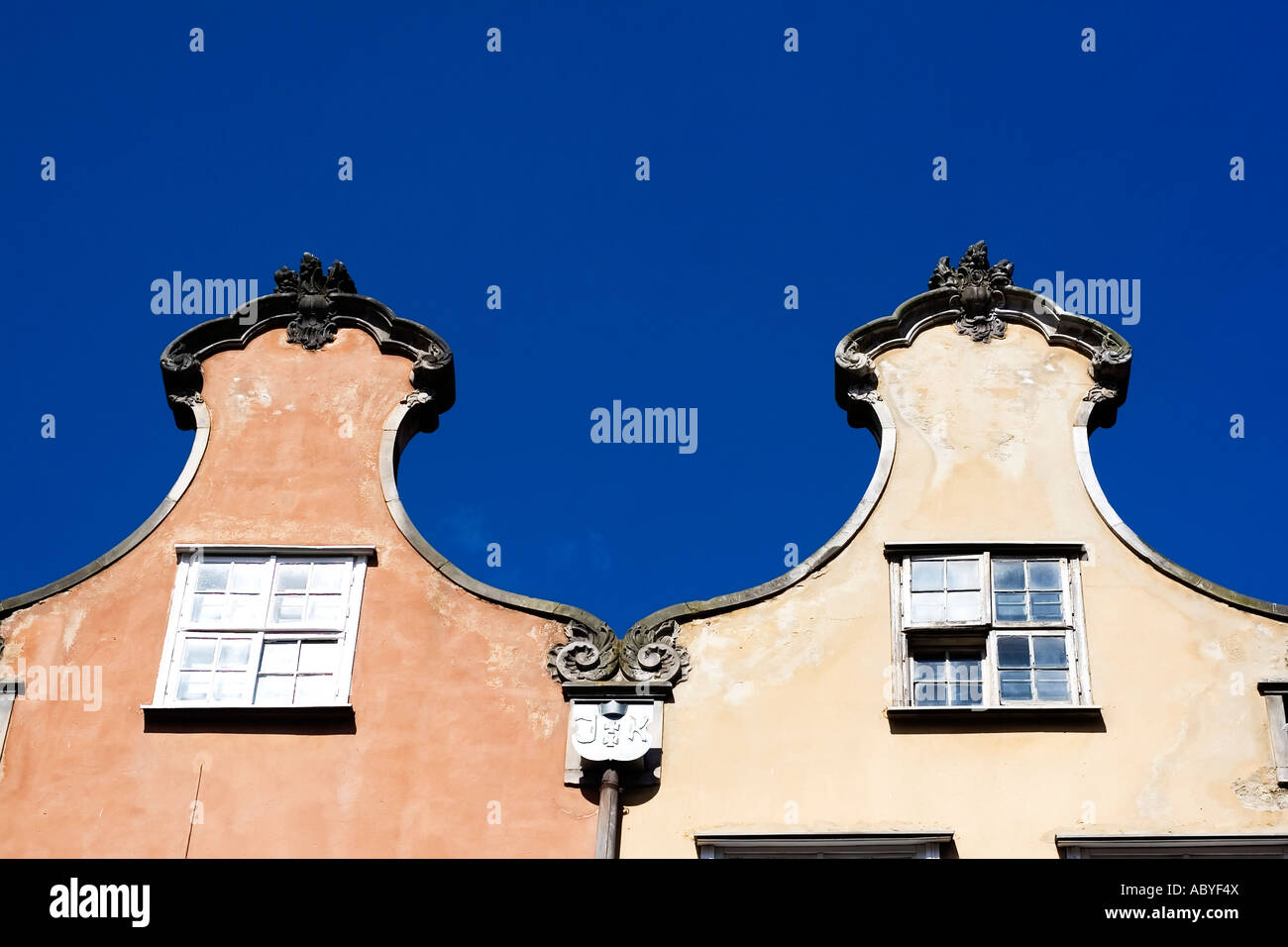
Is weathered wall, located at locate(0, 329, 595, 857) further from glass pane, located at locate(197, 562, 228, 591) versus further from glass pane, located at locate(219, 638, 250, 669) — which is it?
glass pane, located at locate(219, 638, 250, 669)

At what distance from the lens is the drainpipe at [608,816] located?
16625 mm

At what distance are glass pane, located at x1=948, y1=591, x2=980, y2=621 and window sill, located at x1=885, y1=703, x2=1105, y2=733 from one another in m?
1.03

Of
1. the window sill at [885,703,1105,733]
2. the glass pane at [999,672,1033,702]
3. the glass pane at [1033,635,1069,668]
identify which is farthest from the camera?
the glass pane at [1033,635,1069,668]

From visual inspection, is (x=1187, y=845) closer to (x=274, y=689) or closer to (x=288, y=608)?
(x=274, y=689)

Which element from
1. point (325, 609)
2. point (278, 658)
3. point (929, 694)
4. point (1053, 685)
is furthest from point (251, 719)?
point (1053, 685)

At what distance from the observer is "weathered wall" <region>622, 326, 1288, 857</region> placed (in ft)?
54.7

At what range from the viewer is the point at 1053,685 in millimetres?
17438

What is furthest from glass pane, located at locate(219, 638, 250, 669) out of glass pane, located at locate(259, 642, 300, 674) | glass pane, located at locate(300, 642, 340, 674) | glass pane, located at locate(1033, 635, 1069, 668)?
glass pane, located at locate(1033, 635, 1069, 668)

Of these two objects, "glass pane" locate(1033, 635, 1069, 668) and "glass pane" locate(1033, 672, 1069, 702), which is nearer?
"glass pane" locate(1033, 672, 1069, 702)

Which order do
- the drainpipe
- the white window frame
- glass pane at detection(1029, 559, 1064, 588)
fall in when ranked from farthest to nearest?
glass pane at detection(1029, 559, 1064, 588) → the drainpipe → the white window frame

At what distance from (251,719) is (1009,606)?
6377 mm

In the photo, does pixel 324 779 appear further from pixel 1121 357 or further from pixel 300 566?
pixel 1121 357

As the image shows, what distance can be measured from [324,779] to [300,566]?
7.34 ft
